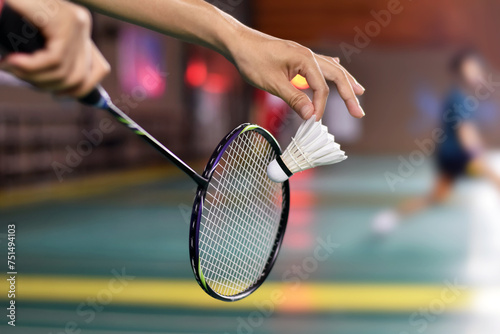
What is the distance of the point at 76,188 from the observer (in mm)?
10148

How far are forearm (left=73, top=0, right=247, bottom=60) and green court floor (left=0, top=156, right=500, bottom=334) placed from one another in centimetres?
174

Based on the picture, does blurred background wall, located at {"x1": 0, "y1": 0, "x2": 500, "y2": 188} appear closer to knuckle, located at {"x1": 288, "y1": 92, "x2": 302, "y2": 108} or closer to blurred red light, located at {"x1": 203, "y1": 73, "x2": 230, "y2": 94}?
blurred red light, located at {"x1": 203, "y1": 73, "x2": 230, "y2": 94}

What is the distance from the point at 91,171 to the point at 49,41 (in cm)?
1074

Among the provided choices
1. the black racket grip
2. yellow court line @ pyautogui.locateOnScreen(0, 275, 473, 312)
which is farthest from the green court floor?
the black racket grip

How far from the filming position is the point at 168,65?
1658 centimetres

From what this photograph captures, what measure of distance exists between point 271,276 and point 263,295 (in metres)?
0.54

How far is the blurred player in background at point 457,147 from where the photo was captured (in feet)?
20.6

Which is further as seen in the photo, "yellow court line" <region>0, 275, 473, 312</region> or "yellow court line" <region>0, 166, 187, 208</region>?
"yellow court line" <region>0, 166, 187, 208</region>

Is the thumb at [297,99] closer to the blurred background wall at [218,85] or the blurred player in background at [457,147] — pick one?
the blurred background wall at [218,85]

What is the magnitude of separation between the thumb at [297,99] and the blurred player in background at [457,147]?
178 inches

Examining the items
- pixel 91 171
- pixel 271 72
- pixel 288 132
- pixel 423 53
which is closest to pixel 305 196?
pixel 91 171

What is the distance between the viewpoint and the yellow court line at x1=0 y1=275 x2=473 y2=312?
3.84 m

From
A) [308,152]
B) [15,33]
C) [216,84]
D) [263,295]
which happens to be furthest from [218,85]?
[15,33]

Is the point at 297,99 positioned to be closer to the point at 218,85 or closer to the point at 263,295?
the point at 263,295
